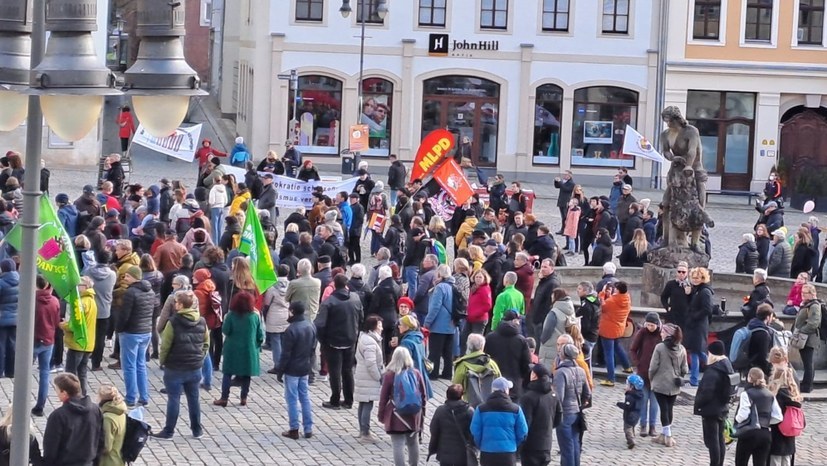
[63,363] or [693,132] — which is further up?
[693,132]

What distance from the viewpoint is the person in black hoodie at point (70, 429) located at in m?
12.2

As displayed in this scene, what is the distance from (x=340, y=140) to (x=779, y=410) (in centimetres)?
2914

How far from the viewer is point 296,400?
16078 millimetres

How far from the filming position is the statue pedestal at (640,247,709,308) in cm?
2258

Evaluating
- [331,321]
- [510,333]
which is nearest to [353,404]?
[331,321]

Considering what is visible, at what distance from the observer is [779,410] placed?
1533 cm

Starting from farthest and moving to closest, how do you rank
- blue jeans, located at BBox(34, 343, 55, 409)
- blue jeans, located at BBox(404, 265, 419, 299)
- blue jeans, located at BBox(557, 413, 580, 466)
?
blue jeans, located at BBox(404, 265, 419, 299) < blue jeans, located at BBox(34, 343, 55, 409) < blue jeans, located at BBox(557, 413, 580, 466)

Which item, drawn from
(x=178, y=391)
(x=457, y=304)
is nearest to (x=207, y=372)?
(x=178, y=391)

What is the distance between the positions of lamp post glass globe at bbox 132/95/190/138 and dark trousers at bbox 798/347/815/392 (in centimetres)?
1293

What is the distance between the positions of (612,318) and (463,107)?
25166 millimetres

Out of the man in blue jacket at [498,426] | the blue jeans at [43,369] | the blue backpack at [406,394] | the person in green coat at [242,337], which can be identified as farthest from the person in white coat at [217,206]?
the man in blue jacket at [498,426]

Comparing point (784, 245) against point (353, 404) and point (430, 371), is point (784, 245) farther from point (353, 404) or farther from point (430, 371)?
point (353, 404)

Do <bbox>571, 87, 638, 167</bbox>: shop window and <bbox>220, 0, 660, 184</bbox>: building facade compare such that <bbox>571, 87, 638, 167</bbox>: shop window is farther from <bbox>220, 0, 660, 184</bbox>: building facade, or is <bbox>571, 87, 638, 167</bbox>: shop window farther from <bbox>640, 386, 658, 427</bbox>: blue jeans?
<bbox>640, 386, 658, 427</bbox>: blue jeans

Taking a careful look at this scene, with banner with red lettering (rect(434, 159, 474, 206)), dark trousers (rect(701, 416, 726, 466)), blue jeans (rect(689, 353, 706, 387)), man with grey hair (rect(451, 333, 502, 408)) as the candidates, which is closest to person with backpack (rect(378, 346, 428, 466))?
man with grey hair (rect(451, 333, 502, 408))
